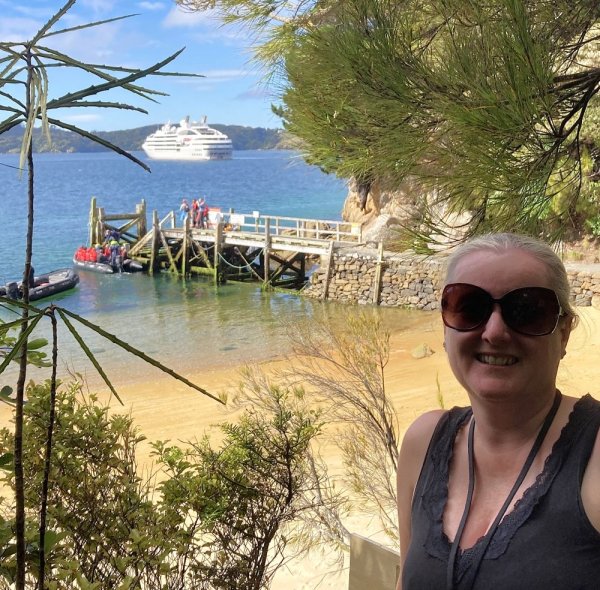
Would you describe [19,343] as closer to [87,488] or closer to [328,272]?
[87,488]

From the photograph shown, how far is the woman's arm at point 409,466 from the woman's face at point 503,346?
145mm

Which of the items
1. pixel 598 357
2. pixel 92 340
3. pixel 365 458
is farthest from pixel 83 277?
pixel 365 458

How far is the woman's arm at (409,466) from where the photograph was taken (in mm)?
1445

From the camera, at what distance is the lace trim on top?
3.93 feet

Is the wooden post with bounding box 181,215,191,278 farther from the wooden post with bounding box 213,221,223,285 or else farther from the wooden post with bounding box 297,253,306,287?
the wooden post with bounding box 297,253,306,287

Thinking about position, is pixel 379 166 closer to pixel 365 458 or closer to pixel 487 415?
pixel 365 458

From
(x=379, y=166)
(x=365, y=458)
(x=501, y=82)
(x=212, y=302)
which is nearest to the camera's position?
(x=501, y=82)

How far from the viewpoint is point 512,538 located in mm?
1188

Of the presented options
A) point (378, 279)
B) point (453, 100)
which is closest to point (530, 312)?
point (453, 100)

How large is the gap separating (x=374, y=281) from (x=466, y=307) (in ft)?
69.1

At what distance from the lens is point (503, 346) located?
4.44 ft

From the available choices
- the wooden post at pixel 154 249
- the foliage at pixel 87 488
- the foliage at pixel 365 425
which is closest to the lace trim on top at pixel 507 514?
the foliage at pixel 87 488

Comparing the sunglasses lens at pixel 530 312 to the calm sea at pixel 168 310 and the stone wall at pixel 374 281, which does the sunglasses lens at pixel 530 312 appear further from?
the stone wall at pixel 374 281

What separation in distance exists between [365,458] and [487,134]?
9.65 feet
